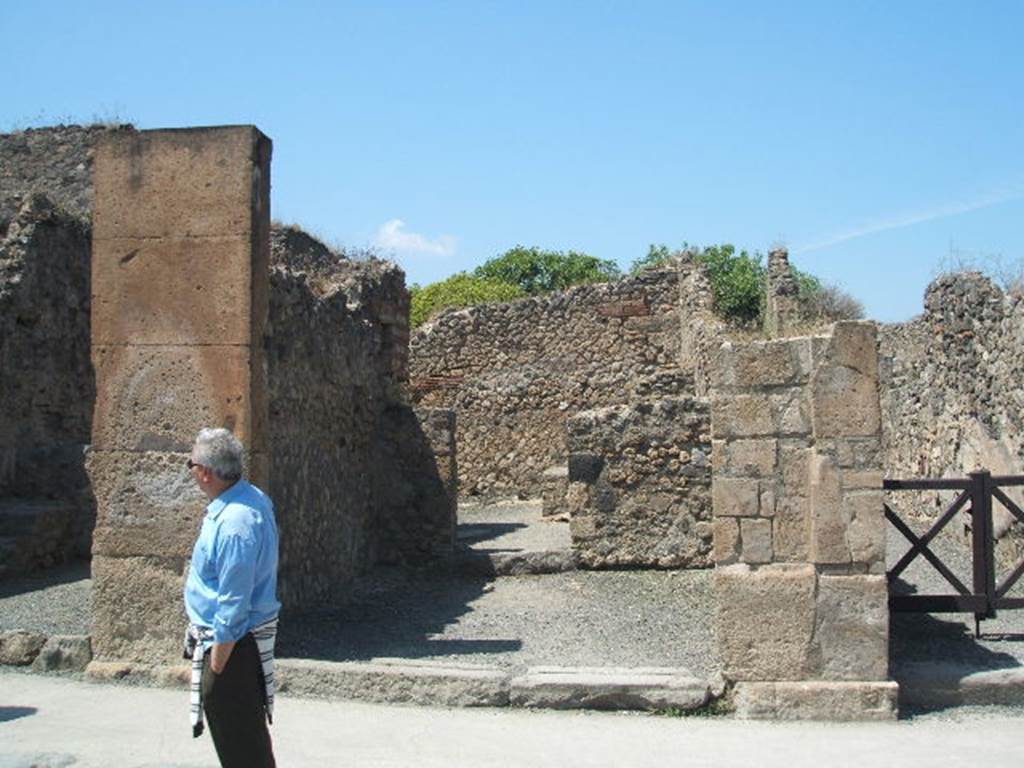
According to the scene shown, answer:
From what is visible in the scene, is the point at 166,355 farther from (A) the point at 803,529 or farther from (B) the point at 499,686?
(A) the point at 803,529

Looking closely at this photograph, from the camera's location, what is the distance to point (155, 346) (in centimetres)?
728

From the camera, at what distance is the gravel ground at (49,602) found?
848cm

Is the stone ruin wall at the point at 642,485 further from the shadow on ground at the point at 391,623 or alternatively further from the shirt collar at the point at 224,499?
the shirt collar at the point at 224,499

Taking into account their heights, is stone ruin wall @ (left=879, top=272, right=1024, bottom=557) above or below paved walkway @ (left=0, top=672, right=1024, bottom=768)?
above

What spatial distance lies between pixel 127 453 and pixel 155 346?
29.3 inches

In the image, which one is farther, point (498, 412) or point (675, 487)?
point (498, 412)

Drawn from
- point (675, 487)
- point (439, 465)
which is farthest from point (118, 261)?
point (675, 487)

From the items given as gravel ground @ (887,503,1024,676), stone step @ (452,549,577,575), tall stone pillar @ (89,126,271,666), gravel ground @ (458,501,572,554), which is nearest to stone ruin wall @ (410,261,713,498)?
gravel ground @ (458,501,572,554)

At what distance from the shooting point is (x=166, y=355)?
7.26 m

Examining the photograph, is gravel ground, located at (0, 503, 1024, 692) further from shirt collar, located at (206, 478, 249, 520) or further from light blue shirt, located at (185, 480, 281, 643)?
shirt collar, located at (206, 478, 249, 520)

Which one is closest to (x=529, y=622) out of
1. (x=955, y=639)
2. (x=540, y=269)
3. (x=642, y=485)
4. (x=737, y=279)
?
(x=642, y=485)

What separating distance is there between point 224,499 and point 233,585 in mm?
373

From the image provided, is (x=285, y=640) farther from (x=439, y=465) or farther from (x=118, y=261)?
(x=439, y=465)

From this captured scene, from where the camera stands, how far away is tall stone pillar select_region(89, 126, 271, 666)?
719 cm
